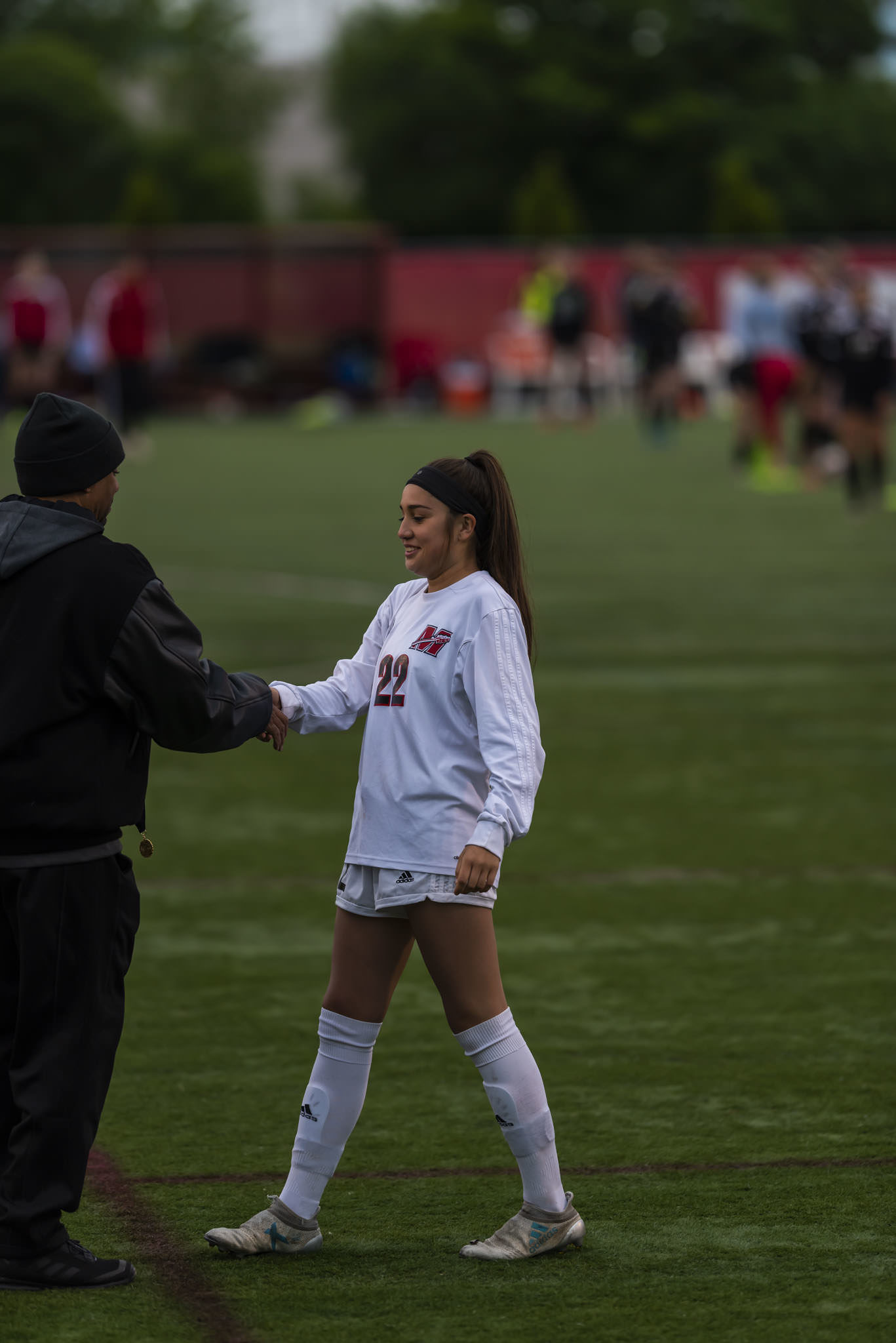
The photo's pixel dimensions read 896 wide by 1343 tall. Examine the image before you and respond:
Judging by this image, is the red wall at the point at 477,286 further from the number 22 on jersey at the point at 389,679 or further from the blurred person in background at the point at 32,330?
the number 22 on jersey at the point at 389,679

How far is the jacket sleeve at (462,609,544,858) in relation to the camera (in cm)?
409

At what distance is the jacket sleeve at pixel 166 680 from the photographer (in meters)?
3.98

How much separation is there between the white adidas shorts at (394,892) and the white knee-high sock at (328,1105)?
0.74 ft

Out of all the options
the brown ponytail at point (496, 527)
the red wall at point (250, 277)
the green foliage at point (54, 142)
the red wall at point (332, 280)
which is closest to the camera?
the brown ponytail at point (496, 527)

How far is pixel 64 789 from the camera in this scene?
3.99 metres

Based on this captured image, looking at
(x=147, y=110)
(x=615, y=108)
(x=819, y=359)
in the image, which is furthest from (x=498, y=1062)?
(x=147, y=110)

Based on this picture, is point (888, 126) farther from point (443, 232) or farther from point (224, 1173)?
point (224, 1173)

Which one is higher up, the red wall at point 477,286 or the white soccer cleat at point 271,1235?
the red wall at point 477,286

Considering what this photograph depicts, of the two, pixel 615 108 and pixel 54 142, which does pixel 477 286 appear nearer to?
pixel 615 108

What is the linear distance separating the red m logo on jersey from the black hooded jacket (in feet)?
1.45

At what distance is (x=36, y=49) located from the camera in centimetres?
7062

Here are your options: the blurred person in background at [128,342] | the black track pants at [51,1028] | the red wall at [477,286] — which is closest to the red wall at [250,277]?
the red wall at [477,286]

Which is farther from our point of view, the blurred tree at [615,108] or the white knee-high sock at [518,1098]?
the blurred tree at [615,108]

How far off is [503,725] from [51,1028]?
0.99m
